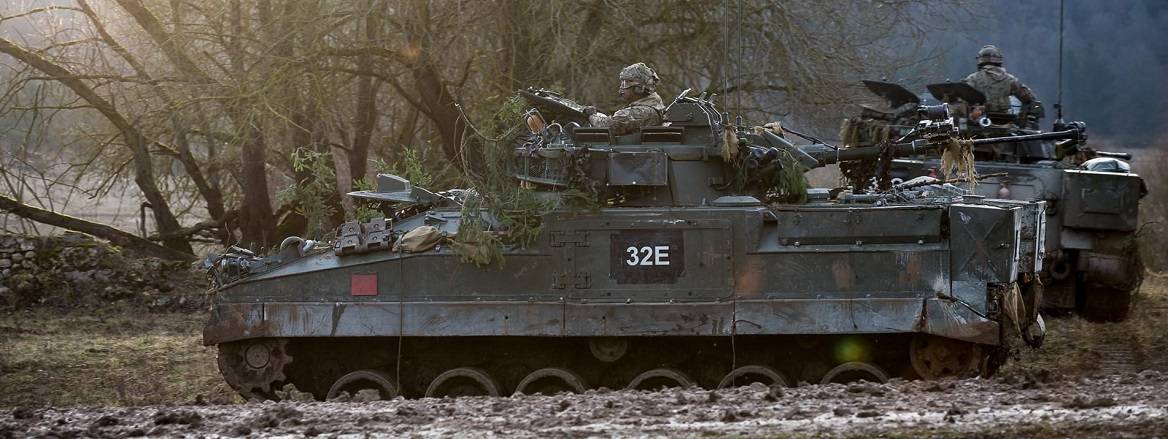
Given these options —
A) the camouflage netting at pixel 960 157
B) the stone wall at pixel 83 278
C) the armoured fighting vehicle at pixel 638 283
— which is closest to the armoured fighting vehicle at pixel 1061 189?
the camouflage netting at pixel 960 157

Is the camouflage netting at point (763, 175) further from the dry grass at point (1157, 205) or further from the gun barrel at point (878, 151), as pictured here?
the dry grass at point (1157, 205)

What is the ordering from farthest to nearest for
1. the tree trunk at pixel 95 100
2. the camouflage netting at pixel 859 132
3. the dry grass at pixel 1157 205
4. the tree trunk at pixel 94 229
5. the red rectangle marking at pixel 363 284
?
the dry grass at pixel 1157 205 → the tree trunk at pixel 94 229 → the tree trunk at pixel 95 100 → the camouflage netting at pixel 859 132 → the red rectangle marking at pixel 363 284

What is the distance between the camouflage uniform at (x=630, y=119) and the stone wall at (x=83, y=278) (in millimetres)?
7057

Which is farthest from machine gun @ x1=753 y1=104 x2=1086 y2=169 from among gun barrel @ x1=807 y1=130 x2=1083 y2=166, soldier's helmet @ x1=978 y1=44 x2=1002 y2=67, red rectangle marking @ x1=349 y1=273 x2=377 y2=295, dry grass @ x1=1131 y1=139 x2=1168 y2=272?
dry grass @ x1=1131 y1=139 x2=1168 y2=272

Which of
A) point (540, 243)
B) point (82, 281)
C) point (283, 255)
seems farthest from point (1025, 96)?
point (82, 281)

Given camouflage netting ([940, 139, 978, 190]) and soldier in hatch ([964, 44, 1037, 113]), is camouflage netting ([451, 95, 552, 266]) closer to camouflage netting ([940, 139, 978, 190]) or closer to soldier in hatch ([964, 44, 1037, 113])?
camouflage netting ([940, 139, 978, 190])

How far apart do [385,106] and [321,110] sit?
289 centimetres

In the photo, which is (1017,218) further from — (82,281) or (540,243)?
(82,281)

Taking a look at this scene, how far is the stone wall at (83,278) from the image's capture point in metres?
16.3

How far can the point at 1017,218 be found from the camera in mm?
9969

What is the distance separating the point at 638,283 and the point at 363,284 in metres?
1.86

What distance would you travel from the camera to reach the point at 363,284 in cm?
Answer: 1010

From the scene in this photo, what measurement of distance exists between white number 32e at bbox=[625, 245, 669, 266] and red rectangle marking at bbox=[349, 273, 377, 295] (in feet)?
5.63

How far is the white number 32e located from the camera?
9.97 m
